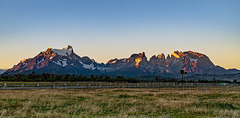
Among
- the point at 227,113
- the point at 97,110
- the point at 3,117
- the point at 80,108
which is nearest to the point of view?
the point at 3,117

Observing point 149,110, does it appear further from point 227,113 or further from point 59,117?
point 59,117

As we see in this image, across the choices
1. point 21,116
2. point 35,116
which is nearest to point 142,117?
point 35,116

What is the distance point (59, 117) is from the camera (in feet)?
56.9

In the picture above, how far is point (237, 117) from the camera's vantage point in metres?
17.8

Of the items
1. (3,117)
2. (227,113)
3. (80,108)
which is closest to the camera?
(3,117)

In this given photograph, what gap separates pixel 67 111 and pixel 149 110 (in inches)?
288

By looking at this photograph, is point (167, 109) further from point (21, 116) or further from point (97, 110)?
point (21, 116)

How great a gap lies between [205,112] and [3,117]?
16331mm

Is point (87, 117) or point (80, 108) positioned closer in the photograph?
point (87, 117)

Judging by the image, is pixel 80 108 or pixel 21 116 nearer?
pixel 21 116

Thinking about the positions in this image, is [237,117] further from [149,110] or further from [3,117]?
[3,117]

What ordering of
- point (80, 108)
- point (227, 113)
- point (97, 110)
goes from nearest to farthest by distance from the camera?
point (227, 113) < point (97, 110) < point (80, 108)

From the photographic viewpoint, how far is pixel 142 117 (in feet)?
57.3

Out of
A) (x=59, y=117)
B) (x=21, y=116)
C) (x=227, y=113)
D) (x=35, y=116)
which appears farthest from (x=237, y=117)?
(x=21, y=116)
